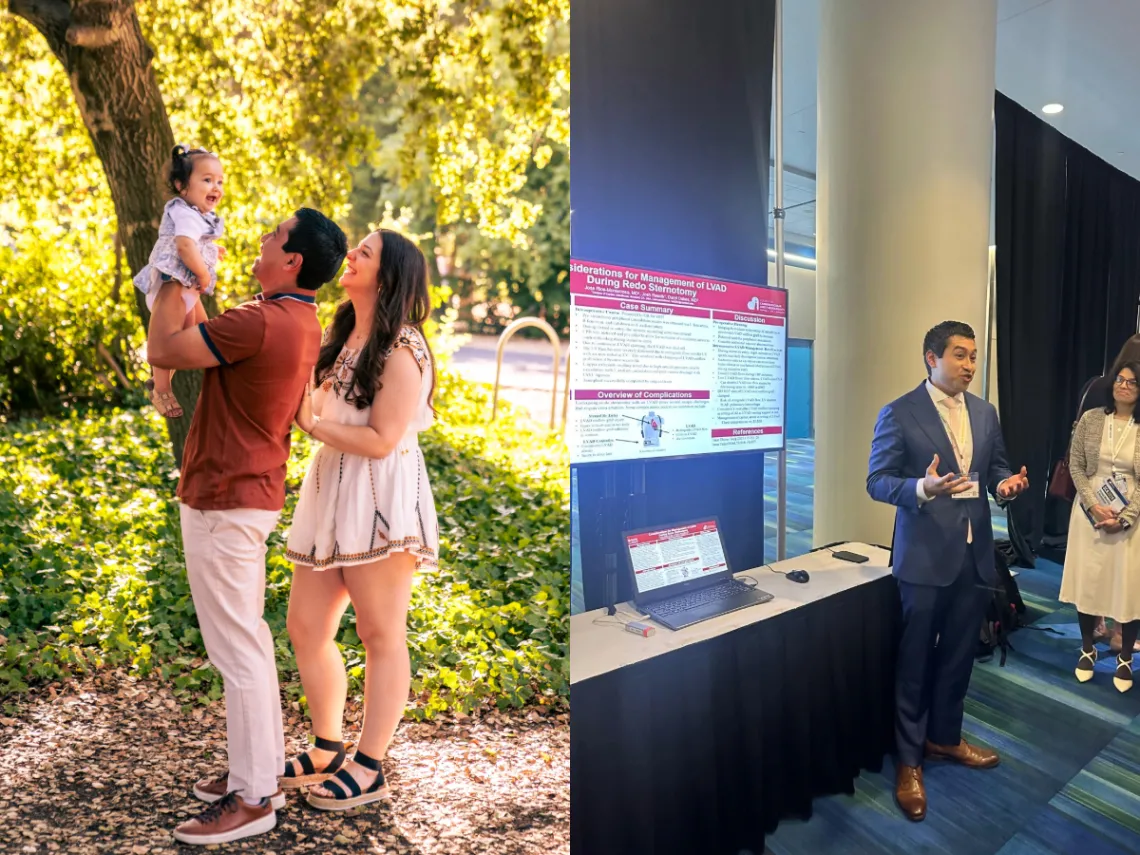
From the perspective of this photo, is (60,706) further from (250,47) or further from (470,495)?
(250,47)

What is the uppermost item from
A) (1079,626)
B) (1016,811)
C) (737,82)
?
(737,82)

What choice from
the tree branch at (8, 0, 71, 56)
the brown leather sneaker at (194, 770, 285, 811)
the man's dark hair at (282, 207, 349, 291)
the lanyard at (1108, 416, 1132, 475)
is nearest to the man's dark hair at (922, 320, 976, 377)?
the lanyard at (1108, 416, 1132, 475)

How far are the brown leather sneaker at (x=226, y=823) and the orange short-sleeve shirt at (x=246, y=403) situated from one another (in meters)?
0.76

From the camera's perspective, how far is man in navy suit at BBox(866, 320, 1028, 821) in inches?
70.8

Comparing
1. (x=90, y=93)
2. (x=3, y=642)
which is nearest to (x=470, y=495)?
(x=3, y=642)

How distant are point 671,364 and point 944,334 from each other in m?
0.66

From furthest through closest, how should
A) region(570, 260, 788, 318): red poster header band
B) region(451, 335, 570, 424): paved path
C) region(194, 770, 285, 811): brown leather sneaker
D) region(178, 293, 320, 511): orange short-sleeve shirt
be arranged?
region(451, 335, 570, 424): paved path
region(194, 770, 285, 811): brown leather sneaker
region(178, 293, 320, 511): orange short-sleeve shirt
region(570, 260, 788, 318): red poster header band

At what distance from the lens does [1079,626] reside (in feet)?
5.99

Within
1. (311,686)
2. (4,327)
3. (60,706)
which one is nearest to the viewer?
(311,686)

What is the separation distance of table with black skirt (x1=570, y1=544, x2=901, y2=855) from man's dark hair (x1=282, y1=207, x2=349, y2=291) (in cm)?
102

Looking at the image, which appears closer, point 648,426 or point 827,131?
point 648,426

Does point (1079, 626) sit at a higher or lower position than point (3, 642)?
higher

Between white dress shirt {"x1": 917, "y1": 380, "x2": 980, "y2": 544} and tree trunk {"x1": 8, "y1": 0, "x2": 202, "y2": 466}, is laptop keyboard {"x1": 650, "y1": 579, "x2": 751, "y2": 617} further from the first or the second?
tree trunk {"x1": 8, "y1": 0, "x2": 202, "y2": 466}

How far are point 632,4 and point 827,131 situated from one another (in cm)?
56
